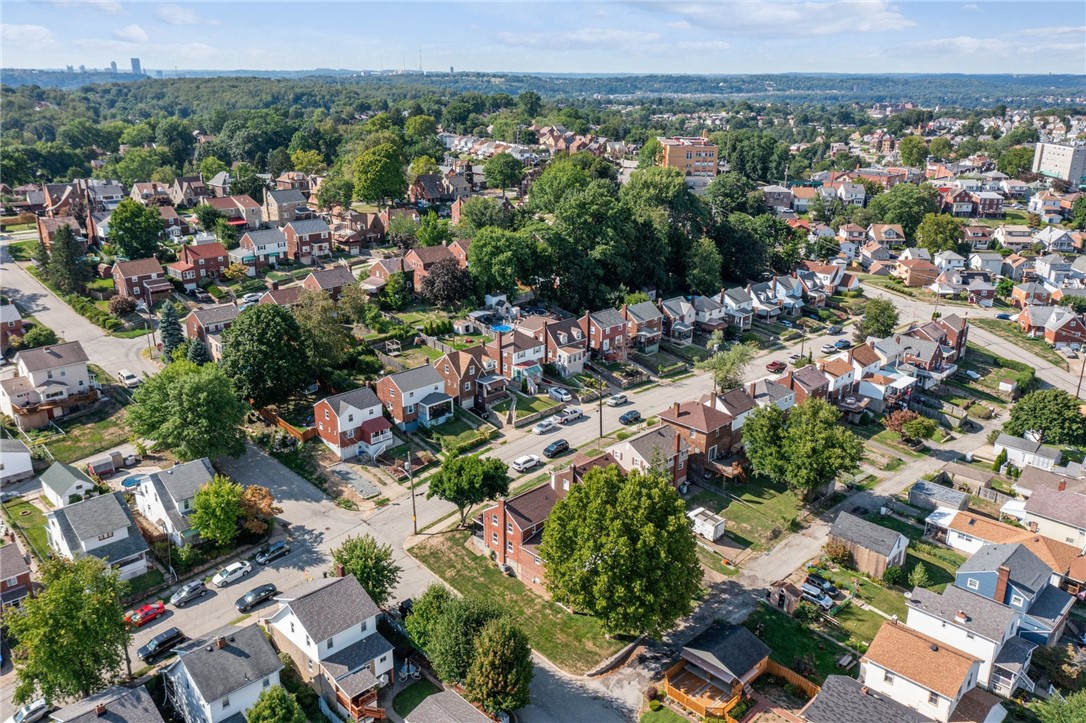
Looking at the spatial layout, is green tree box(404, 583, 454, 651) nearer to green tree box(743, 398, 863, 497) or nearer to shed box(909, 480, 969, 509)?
green tree box(743, 398, 863, 497)

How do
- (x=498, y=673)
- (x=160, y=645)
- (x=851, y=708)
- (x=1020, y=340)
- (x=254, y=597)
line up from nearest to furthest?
1. (x=498, y=673)
2. (x=851, y=708)
3. (x=160, y=645)
4. (x=254, y=597)
5. (x=1020, y=340)

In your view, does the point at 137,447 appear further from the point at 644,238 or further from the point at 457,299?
the point at 644,238

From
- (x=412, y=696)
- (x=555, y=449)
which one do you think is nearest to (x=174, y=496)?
(x=412, y=696)

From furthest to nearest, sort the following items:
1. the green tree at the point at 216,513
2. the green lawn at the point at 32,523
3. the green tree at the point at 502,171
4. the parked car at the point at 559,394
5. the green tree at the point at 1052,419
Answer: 1. the green tree at the point at 502,171
2. the parked car at the point at 559,394
3. the green tree at the point at 1052,419
4. the green lawn at the point at 32,523
5. the green tree at the point at 216,513

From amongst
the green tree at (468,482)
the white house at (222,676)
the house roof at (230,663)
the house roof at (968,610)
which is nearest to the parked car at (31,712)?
the white house at (222,676)

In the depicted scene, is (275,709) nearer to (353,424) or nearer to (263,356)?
(353,424)

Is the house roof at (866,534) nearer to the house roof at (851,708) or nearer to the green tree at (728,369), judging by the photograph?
the house roof at (851,708)
